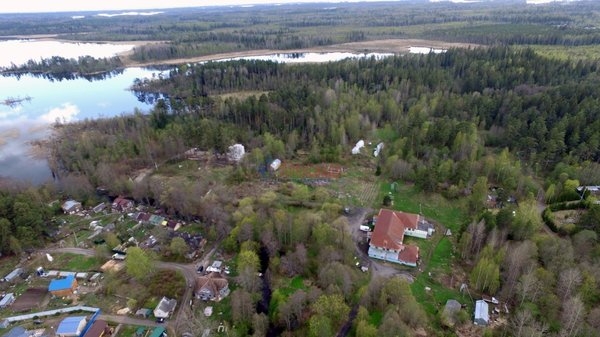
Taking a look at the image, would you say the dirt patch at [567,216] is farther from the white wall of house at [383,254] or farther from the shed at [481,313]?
the white wall of house at [383,254]

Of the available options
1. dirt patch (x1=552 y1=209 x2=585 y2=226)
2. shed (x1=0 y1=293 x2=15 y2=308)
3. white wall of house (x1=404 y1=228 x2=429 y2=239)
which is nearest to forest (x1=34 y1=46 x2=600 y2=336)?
dirt patch (x1=552 y1=209 x2=585 y2=226)

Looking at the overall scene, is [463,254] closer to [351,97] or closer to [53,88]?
[351,97]

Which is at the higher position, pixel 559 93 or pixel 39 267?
pixel 559 93

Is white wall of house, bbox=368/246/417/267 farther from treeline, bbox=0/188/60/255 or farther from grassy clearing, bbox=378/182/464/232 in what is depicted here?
treeline, bbox=0/188/60/255

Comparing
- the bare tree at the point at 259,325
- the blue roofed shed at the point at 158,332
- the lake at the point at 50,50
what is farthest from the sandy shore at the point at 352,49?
the bare tree at the point at 259,325

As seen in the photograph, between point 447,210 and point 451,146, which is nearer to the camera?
point 447,210

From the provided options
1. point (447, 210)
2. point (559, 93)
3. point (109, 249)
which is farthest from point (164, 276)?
point (559, 93)
